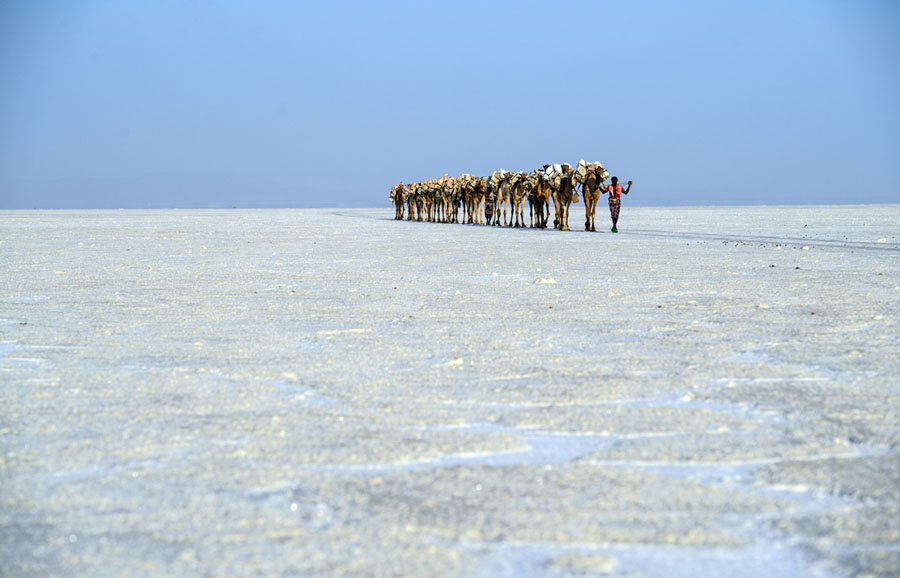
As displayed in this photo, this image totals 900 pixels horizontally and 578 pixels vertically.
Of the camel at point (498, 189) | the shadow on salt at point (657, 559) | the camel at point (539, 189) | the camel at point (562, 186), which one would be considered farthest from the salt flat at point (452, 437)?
the camel at point (498, 189)

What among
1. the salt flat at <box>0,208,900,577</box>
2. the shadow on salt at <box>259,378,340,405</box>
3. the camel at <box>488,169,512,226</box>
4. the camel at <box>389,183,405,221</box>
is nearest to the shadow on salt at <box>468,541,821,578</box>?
the salt flat at <box>0,208,900,577</box>

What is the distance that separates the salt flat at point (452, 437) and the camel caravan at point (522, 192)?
851 inches

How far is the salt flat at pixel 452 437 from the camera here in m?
2.96

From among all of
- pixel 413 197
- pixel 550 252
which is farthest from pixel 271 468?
pixel 413 197

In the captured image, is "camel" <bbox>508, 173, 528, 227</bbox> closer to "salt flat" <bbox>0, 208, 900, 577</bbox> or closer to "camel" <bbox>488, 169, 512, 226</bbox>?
"camel" <bbox>488, 169, 512, 226</bbox>

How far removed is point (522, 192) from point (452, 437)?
3367 centimetres

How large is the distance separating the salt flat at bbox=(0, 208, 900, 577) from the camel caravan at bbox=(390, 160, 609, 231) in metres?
21.6

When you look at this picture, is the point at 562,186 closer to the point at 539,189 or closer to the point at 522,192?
the point at 539,189

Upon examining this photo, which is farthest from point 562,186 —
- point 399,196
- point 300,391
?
point 399,196

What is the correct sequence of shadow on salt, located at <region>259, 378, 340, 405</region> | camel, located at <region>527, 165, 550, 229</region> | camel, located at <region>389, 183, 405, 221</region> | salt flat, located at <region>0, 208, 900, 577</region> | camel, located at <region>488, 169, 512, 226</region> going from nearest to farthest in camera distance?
salt flat, located at <region>0, 208, 900, 577</region>
shadow on salt, located at <region>259, 378, 340, 405</region>
camel, located at <region>527, 165, 550, 229</region>
camel, located at <region>488, 169, 512, 226</region>
camel, located at <region>389, 183, 405, 221</region>

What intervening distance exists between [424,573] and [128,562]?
30.9 inches

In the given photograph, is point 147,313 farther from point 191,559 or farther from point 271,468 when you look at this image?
point 191,559

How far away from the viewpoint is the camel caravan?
3114 cm

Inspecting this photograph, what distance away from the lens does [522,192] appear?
37625mm
